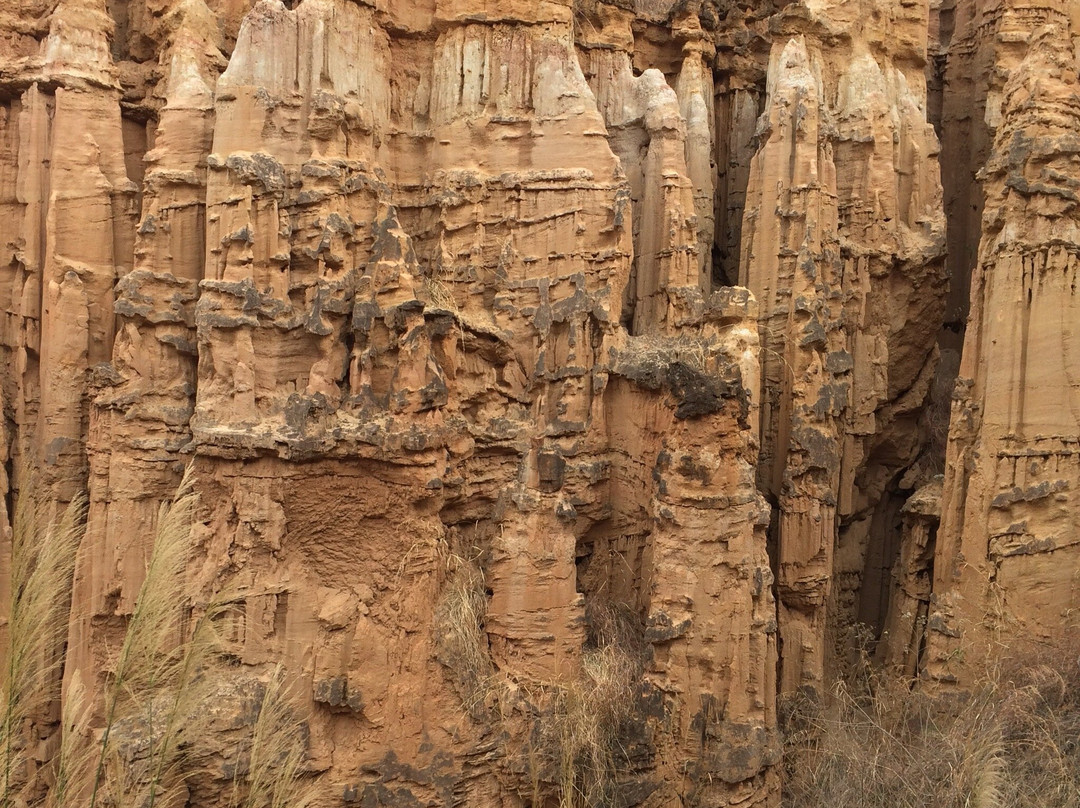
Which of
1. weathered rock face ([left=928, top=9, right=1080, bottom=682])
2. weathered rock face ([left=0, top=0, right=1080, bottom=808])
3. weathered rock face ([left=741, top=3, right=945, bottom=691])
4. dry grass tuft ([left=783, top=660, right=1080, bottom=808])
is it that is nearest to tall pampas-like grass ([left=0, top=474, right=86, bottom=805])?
weathered rock face ([left=0, top=0, right=1080, bottom=808])

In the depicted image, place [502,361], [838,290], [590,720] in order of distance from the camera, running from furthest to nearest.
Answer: [838,290] → [502,361] → [590,720]

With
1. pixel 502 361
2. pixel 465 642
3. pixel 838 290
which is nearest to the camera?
pixel 465 642

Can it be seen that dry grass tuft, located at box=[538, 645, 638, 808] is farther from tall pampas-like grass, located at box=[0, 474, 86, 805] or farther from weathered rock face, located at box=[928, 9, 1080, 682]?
tall pampas-like grass, located at box=[0, 474, 86, 805]

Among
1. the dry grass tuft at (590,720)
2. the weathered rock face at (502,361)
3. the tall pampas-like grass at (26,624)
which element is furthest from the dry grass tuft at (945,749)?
the tall pampas-like grass at (26,624)

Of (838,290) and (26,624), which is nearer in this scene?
(26,624)

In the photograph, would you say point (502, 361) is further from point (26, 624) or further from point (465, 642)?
point (26, 624)

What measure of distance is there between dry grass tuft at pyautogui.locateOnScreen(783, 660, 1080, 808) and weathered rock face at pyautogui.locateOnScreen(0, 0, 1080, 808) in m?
0.71

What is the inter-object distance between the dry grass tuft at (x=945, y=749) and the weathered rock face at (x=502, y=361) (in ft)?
2.31

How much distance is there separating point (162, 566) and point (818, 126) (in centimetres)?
1231

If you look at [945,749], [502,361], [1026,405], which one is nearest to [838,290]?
[1026,405]

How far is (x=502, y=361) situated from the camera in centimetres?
1112

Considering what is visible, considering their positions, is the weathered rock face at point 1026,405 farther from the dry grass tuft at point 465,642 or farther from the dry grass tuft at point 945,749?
the dry grass tuft at point 465,642

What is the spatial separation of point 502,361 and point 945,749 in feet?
21.0

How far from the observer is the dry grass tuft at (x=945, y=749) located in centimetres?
854
